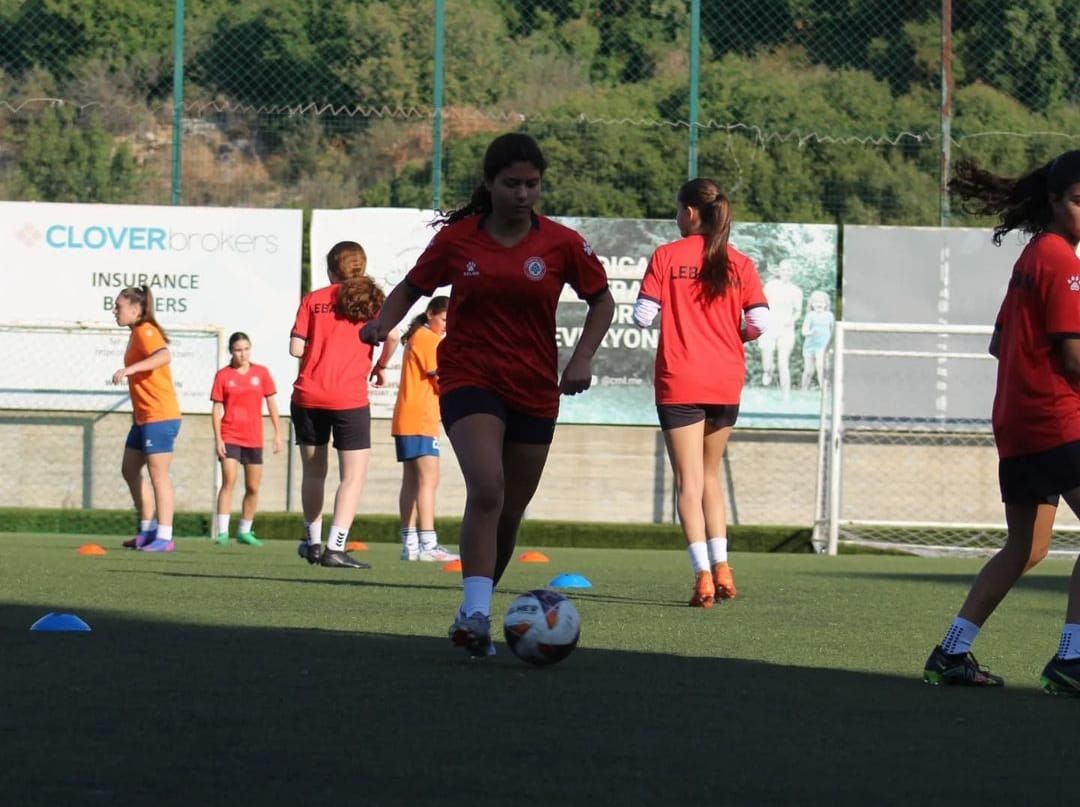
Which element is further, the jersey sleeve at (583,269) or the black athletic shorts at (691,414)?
the black athletic shorts at (691,414)

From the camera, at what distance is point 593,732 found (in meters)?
4.49

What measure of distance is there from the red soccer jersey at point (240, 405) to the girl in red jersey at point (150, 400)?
12.6 feet

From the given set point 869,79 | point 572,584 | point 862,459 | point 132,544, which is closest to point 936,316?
point 862,459

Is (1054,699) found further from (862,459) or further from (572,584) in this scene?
(862,459)

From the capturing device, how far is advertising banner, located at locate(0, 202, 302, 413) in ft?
68.2

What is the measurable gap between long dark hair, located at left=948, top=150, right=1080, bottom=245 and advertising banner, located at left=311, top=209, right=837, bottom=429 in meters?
14.7

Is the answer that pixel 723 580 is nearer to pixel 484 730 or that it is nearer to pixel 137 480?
pixel 484 730

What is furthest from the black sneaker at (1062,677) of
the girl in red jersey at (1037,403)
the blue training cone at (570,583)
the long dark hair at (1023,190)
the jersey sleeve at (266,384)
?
the jersey sleeve at (266,384)

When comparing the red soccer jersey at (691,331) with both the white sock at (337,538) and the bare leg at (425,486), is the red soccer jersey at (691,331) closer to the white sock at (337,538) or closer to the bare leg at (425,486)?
the white sock at (337,538)

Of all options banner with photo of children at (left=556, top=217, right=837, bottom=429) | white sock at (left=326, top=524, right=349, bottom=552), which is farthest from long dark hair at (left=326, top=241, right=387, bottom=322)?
banner with photo of children at (left=556, top=217, right=837, bottom=429)

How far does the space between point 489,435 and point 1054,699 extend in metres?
1.91

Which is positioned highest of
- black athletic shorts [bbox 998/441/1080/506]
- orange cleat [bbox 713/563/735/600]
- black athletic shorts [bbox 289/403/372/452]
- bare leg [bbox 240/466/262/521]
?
black athletic shorts [bbox 998/441/1080/506]

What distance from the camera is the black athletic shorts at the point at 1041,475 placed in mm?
5488

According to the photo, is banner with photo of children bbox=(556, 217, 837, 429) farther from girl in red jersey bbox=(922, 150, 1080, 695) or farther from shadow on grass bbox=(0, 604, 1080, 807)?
girl in red jersey bbox=(922, 150, 1080, 695)
